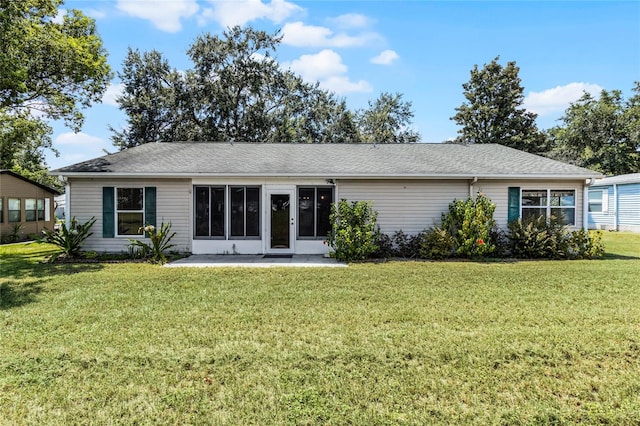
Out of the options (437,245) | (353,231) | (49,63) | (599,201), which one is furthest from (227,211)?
(599,201)

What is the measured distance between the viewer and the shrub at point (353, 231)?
32.8 ft

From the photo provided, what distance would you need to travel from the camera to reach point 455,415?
286cm

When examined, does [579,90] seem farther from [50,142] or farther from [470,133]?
[50,142]

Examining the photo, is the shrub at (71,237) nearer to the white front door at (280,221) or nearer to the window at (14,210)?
the white front door at (280,221)

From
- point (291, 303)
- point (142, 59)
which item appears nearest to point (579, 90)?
point (142, 59)

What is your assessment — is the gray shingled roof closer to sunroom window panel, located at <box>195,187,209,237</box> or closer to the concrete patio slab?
sunroom window panel, located at <box>195,187,209,237</box>

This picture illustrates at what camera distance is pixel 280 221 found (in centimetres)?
1095

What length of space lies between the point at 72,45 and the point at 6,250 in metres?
7.52

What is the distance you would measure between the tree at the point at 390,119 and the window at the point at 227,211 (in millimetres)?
23356

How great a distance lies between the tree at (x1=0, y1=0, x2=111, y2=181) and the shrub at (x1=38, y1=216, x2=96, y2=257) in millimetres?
4321

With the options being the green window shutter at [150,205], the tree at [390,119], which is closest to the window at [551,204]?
the green window shutter at [150,205]

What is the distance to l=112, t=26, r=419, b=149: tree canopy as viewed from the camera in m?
24.0

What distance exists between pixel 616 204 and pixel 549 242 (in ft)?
42.0

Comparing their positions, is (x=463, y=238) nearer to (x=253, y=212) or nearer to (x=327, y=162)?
(x=327, y=162)
